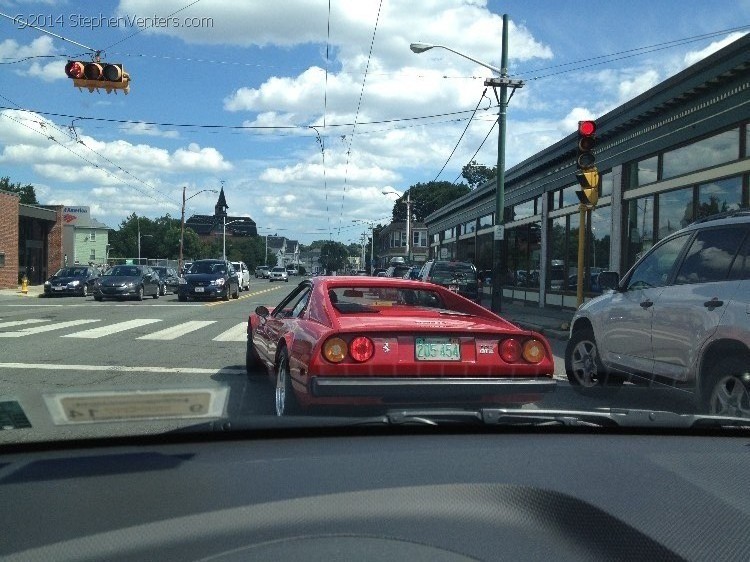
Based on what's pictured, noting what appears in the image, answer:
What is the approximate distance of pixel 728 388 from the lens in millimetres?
5598

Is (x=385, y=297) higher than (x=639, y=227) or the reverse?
the reverse

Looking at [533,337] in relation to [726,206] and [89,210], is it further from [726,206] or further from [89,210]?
[89,210]

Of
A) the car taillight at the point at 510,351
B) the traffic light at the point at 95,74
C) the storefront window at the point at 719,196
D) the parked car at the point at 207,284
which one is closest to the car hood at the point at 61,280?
the parked car at the point at 207,284

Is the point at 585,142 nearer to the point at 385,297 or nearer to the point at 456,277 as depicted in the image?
the point at 385,297

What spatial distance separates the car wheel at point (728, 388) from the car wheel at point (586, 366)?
4.75 ft

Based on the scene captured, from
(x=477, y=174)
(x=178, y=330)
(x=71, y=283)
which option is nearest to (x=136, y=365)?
(x=178, y=330)

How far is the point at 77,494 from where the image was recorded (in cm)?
235

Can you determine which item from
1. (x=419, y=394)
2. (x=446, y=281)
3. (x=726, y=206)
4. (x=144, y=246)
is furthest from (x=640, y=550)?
(x=144, y=246)

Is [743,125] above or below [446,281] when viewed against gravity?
above

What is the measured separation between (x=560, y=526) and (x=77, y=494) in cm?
155

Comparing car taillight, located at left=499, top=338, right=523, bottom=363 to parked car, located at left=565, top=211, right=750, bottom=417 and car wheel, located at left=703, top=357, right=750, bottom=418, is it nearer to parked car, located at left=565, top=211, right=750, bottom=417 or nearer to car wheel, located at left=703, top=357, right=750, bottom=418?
car wheel, located at left=703, top=357, right=750, bottom=418

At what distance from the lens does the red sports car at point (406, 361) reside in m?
4.99

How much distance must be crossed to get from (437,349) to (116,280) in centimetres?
2468

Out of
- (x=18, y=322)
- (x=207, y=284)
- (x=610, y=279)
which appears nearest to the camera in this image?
(x=610, y=279)
